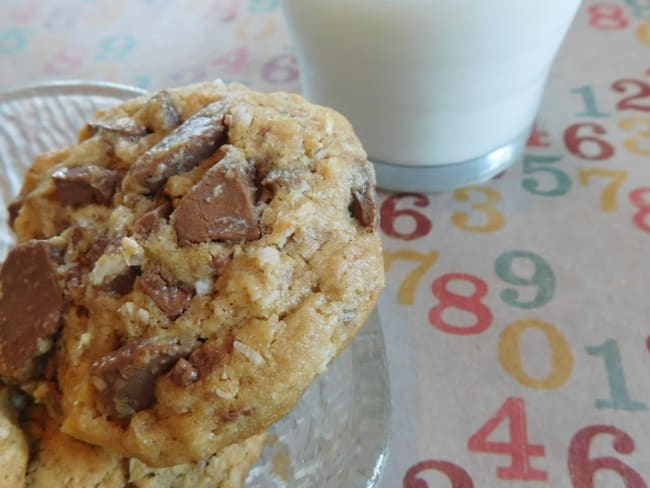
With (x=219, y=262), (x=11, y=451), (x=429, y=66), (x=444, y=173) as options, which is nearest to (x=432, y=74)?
(x=429, y=66)

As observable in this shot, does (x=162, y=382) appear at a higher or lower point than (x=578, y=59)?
higher

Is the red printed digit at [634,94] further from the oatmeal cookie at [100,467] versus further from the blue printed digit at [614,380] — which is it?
the oatmeal cookie at [100,467]

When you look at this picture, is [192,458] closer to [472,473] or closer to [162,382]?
[162,382]

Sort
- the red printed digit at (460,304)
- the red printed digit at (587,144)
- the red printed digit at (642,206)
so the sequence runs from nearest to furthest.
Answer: the red printed digit at (460,304)
the red printed digit at (642,206)
the red printed digit at (587,144)

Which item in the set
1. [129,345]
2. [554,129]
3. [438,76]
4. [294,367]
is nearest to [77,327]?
[129,345]

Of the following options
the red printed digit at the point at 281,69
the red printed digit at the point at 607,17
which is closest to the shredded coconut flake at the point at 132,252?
the red printed digit at the point at 281,69

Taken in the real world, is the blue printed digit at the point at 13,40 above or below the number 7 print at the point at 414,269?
above

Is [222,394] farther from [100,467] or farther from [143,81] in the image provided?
[143,81]
